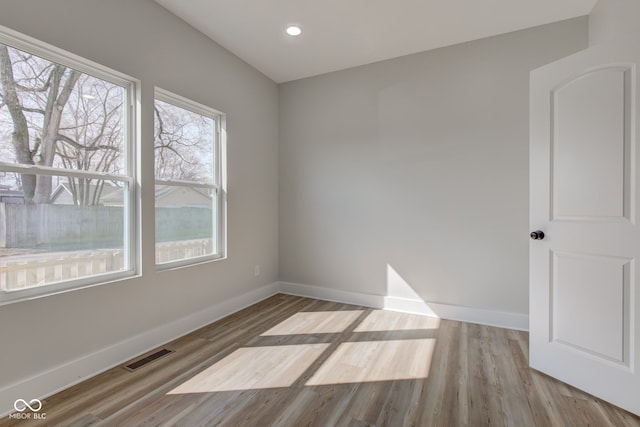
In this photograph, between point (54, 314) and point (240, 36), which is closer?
point (54, 314)

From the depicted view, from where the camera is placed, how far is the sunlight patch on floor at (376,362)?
7.02 ft

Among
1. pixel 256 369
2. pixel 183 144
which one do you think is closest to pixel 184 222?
pixel 183 144

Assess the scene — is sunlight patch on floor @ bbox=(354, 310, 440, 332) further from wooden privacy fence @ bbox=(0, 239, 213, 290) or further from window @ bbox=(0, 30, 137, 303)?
window @ bbox=(0, 30, 137, 303)

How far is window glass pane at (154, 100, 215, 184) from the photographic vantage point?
2.73 meters

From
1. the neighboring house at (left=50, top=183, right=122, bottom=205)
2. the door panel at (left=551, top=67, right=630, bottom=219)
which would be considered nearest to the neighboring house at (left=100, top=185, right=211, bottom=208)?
the neighboring house at (left=50, top=183, right=122, bottom=205)

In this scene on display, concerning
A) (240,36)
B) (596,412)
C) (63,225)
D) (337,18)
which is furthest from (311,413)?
(240,36)

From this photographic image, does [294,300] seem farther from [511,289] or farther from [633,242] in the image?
[633,242]

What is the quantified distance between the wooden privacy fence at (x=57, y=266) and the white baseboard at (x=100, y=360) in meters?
0.56

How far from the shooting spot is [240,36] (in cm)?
306

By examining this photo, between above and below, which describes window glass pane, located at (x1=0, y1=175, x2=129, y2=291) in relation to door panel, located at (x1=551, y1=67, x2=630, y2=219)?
below

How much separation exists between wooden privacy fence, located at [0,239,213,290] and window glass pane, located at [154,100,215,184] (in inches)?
28.4

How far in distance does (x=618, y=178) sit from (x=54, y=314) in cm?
362
